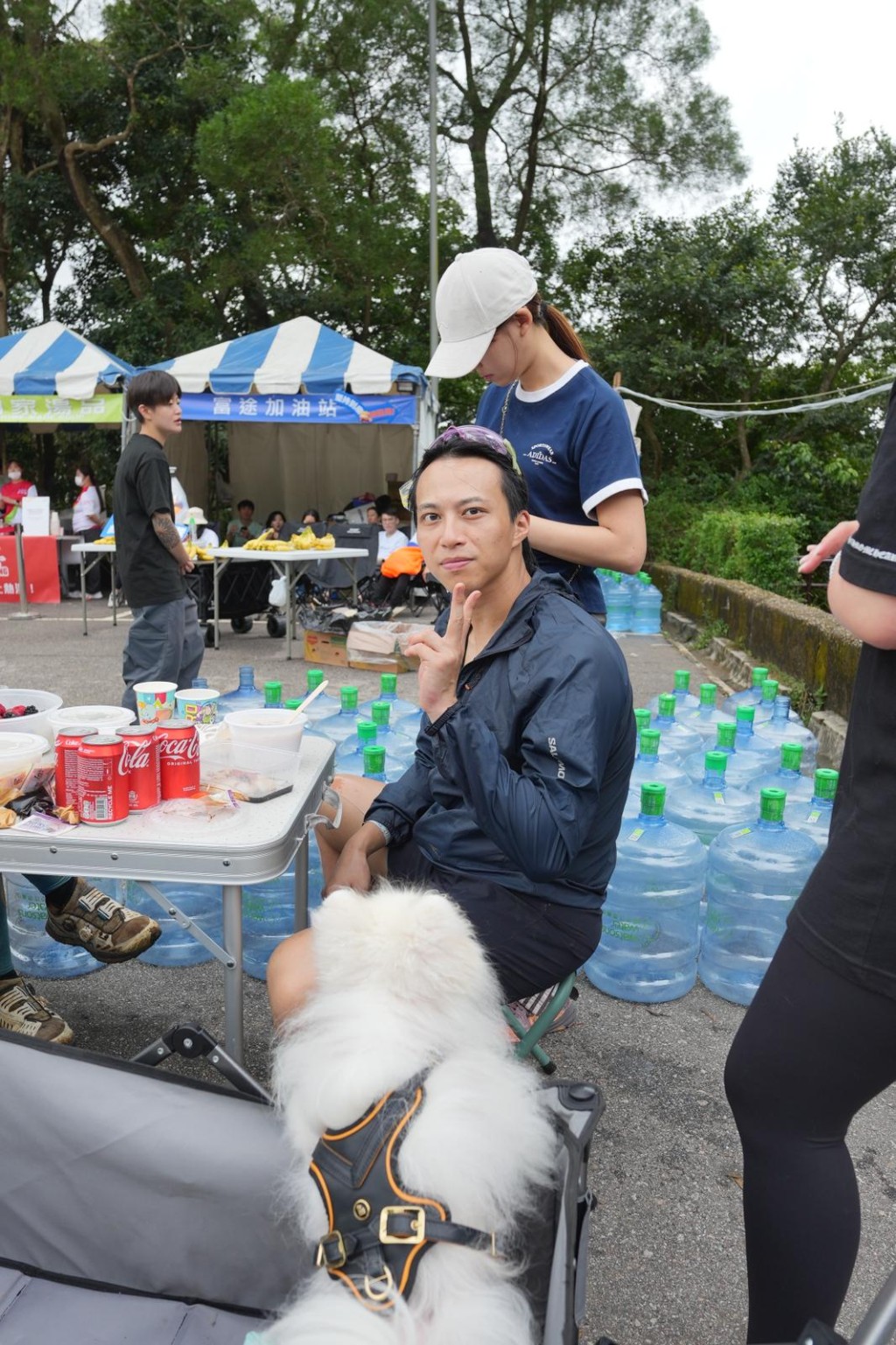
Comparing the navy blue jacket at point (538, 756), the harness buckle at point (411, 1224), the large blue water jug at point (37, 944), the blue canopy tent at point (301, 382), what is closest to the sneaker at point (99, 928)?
the large blue water jug at point (37, 944)

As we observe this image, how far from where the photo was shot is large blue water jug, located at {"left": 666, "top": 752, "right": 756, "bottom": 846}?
12.2 feet

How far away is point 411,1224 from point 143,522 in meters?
4.33

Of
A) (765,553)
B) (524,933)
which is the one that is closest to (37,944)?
(524,933)

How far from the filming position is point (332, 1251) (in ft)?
3.61

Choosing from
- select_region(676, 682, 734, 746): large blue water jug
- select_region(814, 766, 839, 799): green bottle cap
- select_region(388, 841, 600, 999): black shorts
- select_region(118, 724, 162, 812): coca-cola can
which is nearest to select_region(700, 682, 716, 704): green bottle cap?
select_region(676, 682, 734, 746): large blue water jug

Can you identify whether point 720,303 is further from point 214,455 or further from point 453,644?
point 453,644

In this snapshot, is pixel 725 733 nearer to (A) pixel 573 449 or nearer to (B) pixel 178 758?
(A) pixel 573 449

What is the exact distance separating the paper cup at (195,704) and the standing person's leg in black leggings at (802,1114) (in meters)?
1.50

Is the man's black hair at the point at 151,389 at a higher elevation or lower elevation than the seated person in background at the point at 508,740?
higher

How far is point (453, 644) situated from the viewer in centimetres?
176

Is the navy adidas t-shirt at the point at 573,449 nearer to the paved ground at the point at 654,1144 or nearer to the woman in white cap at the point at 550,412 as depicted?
the woman in white cap at the point at 550,412

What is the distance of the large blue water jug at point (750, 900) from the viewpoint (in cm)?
327

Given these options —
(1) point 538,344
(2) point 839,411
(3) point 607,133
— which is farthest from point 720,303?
(1) point 538,344

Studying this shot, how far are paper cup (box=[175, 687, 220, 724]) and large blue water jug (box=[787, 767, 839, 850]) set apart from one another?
6.62 ft
